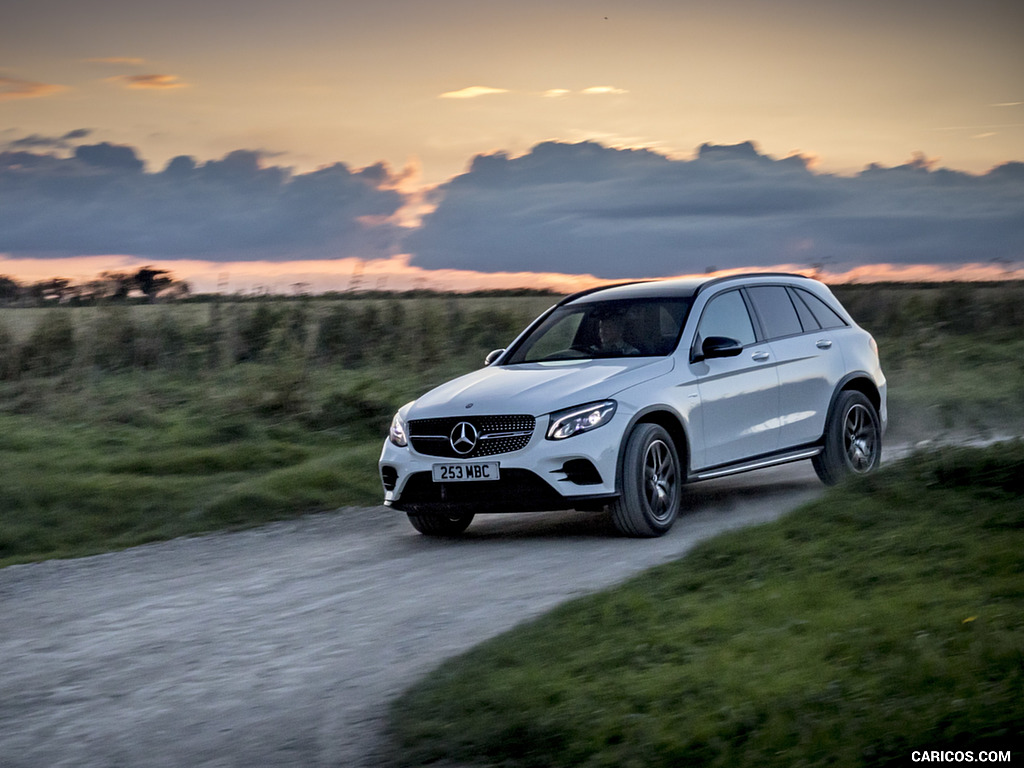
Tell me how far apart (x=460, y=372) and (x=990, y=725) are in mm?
16802

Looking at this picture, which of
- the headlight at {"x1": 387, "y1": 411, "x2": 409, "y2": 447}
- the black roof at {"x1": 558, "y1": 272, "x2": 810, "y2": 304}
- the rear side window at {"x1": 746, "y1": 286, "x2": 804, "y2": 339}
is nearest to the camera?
the headlight at {"x1": 387, "y1": 411, "x2": 409, "y2": 447}

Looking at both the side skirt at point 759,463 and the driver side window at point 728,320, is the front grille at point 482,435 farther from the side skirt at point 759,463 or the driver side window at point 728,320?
the driver side window at point 728,320

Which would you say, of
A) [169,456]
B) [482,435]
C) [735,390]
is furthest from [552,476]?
[169,456]

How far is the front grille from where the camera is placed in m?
9.06

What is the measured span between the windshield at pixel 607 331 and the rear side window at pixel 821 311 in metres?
1.64

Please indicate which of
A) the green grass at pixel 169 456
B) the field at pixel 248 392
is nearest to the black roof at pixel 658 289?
the green grass at pixel 169 456

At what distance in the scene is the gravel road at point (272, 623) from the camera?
17.1ft

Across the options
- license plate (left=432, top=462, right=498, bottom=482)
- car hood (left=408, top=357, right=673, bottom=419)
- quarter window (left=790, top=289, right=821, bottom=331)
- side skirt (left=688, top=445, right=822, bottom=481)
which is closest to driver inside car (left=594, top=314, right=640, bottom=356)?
car hood (left=408, top=357, right=673, bottom=419)

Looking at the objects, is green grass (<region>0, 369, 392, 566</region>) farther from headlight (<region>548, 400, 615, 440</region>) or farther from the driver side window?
the driver side window

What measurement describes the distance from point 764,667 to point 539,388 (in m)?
4.31

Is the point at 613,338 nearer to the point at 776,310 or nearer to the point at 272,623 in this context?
the point at 776,310

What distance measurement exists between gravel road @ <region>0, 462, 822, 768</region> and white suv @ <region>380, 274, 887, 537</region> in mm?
396

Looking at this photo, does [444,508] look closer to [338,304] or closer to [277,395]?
[277,395]

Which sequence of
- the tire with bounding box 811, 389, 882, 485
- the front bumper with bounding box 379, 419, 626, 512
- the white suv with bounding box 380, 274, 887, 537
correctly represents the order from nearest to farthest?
the front bumper with bounding box 379, 419, 626, 512 → the white suv with bounding box 380, 274, 887, 537 → the tire with bounding box 811, 389, 882, 485
